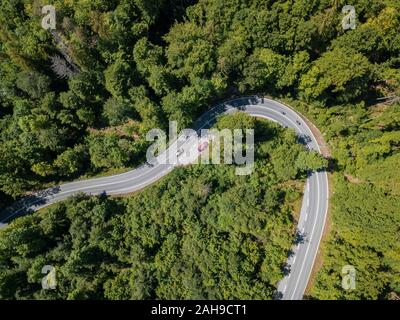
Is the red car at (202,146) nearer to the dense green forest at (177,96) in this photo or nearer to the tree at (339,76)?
the dense green forest at (177,96)

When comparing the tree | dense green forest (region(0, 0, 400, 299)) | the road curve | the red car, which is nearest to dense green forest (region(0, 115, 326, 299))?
dense green forest (region(0, 0, 400, 299))

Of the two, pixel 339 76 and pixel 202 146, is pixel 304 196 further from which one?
pixel 339 76

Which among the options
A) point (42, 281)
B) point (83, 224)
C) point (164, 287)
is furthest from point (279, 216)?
point (42, 281)

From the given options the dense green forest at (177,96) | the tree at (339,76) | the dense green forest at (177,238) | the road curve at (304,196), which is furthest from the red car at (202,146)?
the tree at (339,76)

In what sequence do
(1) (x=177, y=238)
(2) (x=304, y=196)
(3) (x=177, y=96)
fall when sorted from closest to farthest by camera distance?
(1) (x=177, y=238) < (2) (x=304, y=196) < (3) (x=177, y=96)

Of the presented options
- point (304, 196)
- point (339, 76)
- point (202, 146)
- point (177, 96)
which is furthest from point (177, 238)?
point (339, 76)

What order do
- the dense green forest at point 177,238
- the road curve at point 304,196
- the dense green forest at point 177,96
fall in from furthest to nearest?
the road curve at point 304,196, the dense green forest at point 177,96, the dense green forest at point 177,238
